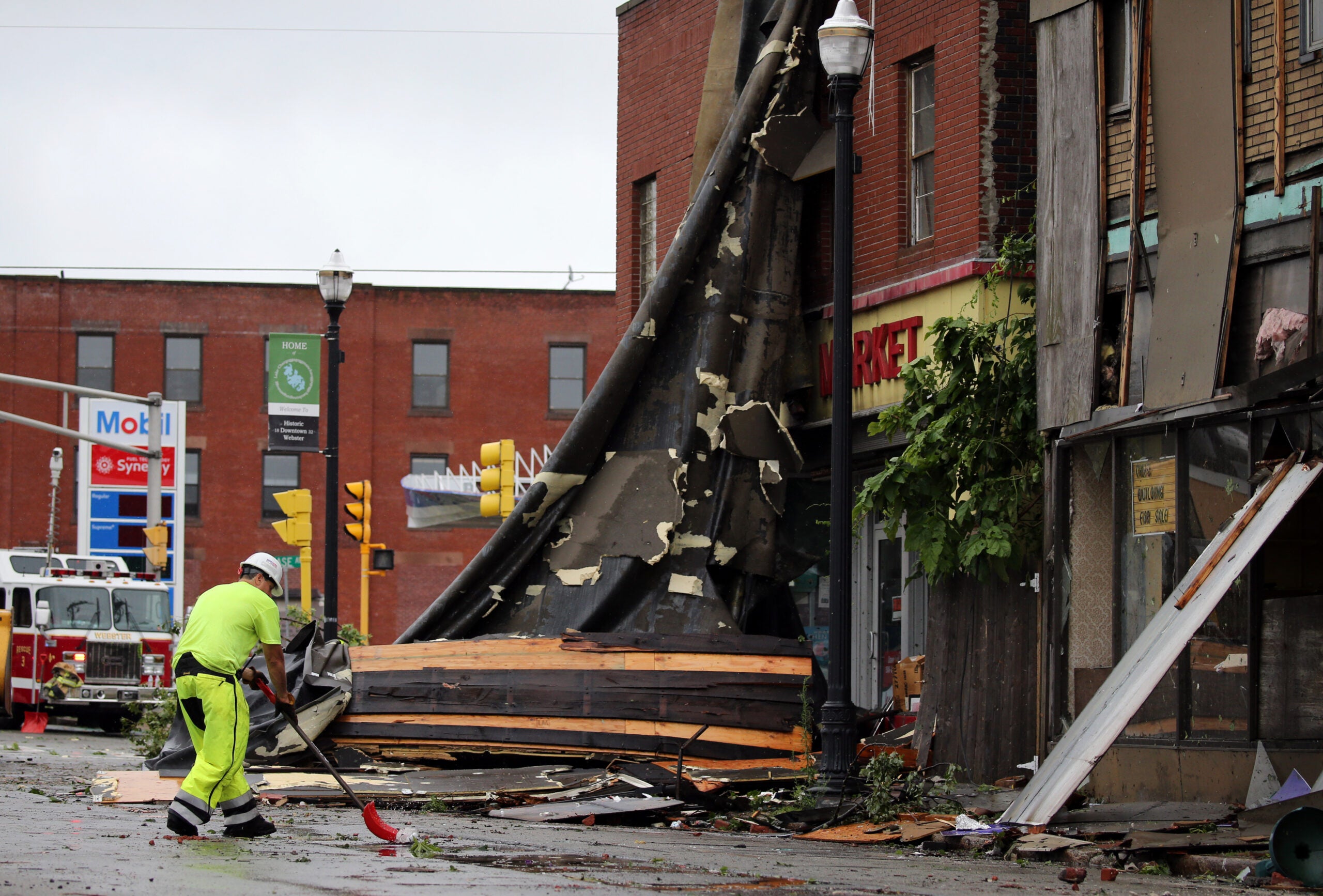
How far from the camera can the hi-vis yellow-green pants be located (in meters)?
9.98

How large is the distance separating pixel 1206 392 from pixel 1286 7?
260cm

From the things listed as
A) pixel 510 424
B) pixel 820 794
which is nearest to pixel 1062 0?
pixel 820 794

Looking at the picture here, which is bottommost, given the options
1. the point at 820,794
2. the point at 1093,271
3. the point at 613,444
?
the point at 820,794

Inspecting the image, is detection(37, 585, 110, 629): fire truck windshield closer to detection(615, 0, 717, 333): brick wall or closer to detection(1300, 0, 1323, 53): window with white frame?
detection(615, 0, 717, 333): brick wall

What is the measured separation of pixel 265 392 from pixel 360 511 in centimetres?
2652

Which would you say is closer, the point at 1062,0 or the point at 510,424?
the point at 1062,0

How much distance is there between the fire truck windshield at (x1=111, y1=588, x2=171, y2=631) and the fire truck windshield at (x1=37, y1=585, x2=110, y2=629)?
0.65 ft

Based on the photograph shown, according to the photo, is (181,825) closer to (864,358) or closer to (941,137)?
(864,358)

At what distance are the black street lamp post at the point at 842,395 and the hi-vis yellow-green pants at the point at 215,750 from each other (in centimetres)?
434

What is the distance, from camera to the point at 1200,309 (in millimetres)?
11523

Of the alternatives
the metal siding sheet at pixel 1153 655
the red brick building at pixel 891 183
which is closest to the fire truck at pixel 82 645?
the red brick building at pixel 891 183

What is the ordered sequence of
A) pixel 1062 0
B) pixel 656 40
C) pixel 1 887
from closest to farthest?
1. pixel 1 887
2. pixel 1062 0
3. pixel 656 40

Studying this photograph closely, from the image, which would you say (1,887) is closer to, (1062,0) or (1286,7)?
(1286,7)

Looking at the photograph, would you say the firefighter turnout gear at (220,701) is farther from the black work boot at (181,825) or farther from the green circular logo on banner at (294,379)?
the green circular logo on banner at (294,379)
